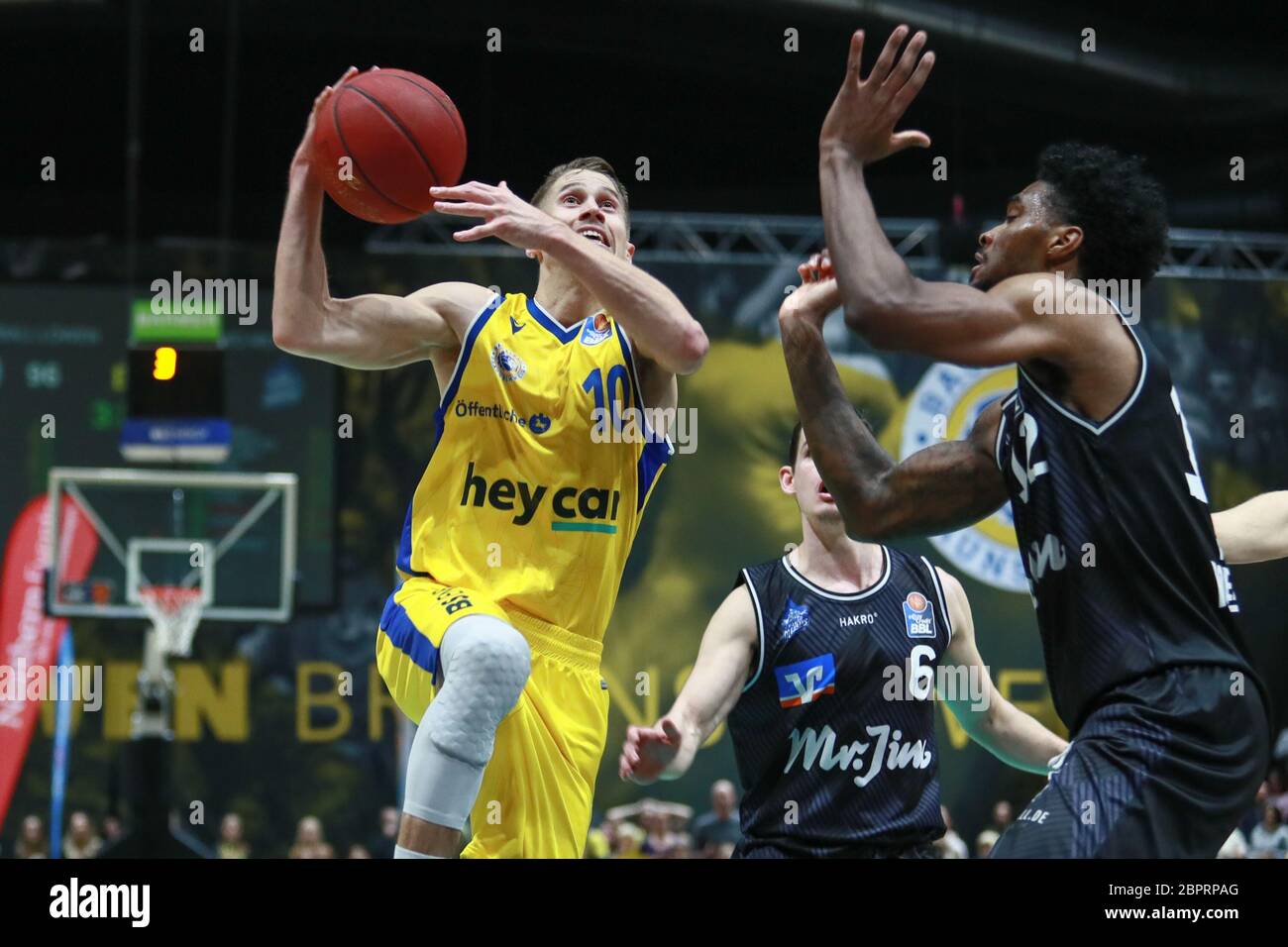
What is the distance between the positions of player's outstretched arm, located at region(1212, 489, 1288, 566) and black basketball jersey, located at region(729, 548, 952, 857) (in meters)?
1.09

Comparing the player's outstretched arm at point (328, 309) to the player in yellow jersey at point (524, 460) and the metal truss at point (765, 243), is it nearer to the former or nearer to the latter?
the player in yellow jersey at point (524, 460)

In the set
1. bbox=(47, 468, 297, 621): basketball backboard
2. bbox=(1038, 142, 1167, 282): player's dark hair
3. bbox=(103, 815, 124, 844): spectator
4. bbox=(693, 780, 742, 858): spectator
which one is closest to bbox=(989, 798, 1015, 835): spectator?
bbox=(693, 780, 742, 858): spectator

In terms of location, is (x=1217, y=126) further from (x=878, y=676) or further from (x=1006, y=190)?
(x=878, y=676)

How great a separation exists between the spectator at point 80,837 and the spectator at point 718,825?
186 inches

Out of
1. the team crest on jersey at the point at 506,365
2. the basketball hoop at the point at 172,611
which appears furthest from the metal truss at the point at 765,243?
the team crest on jersey at the point at 506,365

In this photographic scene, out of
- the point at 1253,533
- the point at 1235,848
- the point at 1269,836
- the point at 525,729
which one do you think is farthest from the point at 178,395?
the point at 1269,836

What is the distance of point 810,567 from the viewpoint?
17.2ft

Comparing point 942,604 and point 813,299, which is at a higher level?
point 813,299

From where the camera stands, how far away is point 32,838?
1322 cm

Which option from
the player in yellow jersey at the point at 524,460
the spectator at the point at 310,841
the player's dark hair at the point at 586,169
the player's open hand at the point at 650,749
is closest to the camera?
the player's open hand at the point at 650,749

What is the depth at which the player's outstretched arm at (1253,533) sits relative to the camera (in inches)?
169

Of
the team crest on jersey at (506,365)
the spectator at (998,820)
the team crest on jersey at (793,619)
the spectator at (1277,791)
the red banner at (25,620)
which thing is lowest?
the spectator at (998,820)

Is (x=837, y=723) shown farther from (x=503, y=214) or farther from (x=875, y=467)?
(x=503, y=214)

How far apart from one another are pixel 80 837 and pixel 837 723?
9.81 meters
